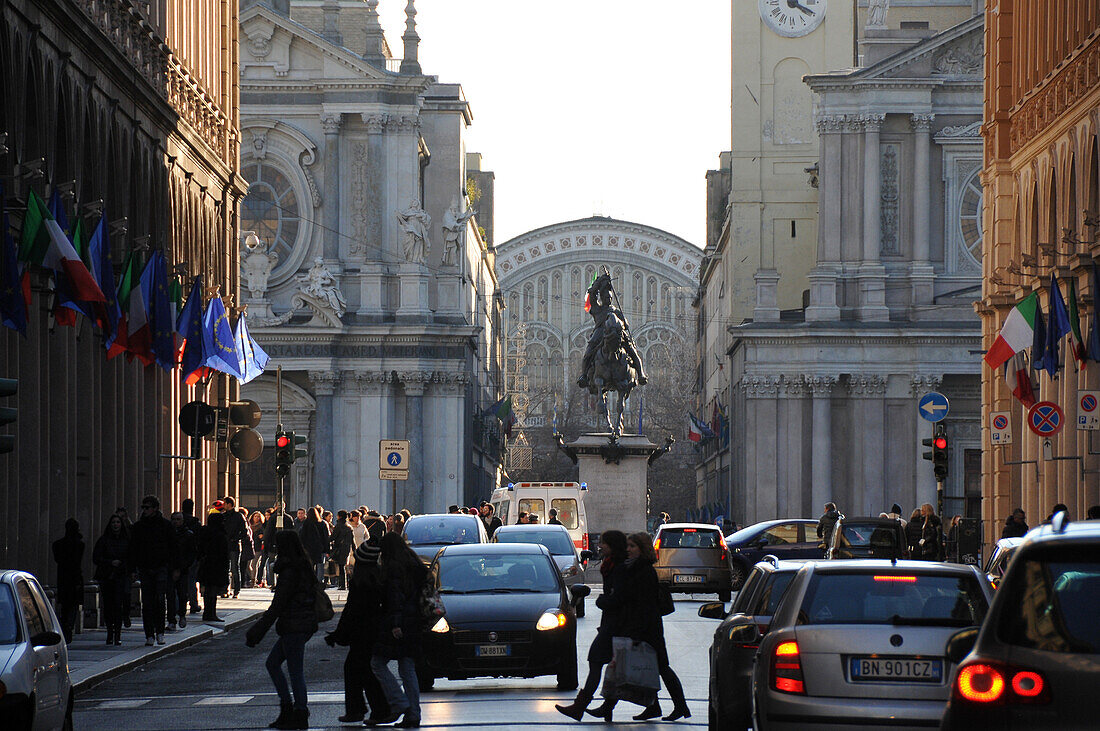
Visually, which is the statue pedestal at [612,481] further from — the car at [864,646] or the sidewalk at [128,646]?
the car at [864,646]

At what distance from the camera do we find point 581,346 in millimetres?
147125

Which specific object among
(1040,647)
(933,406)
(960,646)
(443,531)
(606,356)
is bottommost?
(443,531)

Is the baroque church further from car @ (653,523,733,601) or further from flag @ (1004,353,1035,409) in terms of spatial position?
flag @ (1004,353,1035,409)

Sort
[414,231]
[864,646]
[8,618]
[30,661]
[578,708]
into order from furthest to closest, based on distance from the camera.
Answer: [414,231] → [578,708] → [8,618] → [30,661] → [864,646]

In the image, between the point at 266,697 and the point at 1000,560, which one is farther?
the point at 1000,560

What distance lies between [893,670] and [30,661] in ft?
19.1

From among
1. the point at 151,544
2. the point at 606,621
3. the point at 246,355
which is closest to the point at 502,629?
the point at 606,621

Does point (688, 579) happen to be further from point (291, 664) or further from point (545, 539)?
point (291, 664)

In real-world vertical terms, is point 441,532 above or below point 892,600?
below

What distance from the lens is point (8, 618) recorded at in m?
13.8

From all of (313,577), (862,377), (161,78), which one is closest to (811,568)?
(313,577)

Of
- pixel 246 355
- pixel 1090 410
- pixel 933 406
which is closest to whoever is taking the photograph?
pixel 1090 410

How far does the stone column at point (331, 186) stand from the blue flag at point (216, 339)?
118ft

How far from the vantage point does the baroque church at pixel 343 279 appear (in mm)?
74500
